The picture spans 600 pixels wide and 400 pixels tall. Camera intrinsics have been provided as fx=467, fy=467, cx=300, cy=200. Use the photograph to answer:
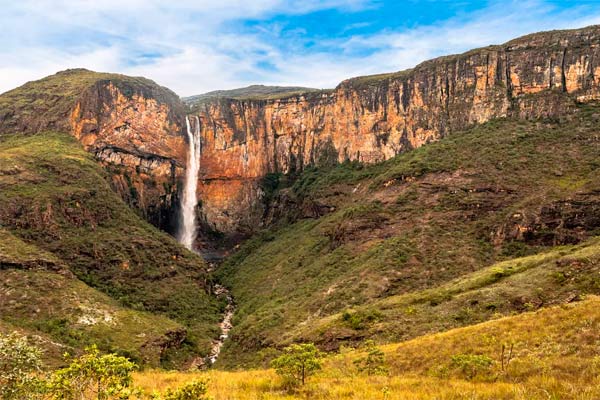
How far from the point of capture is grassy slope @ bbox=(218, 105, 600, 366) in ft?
127

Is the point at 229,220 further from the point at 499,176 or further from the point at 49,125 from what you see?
the point at 499,176

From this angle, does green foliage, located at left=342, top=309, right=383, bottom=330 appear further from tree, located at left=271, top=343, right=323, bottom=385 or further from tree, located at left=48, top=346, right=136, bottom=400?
tree, located at left=48, top=346, right=136, bottom=400

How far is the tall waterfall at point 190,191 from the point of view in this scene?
104 metres

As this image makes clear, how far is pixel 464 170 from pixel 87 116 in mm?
72003

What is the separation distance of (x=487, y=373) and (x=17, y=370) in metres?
13.0

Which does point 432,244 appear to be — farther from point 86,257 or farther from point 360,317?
point 86,257

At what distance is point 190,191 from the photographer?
348 feet

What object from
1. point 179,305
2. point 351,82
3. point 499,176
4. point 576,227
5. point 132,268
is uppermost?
point 351,82

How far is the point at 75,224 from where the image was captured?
66250 millimetres

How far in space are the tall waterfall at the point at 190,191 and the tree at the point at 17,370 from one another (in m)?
94.7

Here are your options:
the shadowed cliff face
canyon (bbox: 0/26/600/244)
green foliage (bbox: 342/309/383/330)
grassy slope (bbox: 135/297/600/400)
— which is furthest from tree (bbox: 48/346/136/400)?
canyon (bbox: 0/26/600/244)

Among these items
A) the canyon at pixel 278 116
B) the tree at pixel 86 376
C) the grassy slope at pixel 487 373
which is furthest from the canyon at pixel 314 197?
the tree at pixel 86 376

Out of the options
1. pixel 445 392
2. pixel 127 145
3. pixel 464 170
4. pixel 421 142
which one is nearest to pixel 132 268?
pixel 127 145

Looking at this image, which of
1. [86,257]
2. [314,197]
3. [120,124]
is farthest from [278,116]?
[86,257]
